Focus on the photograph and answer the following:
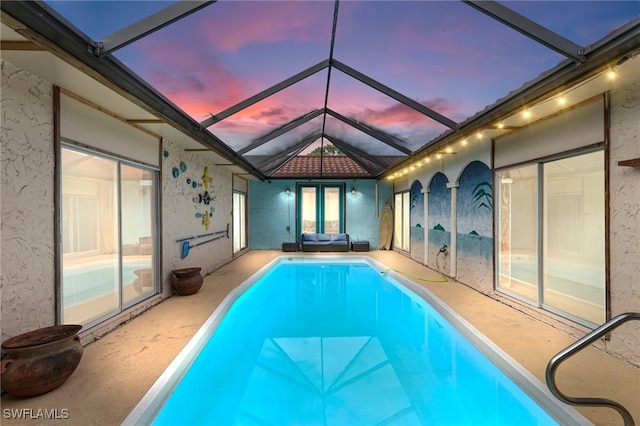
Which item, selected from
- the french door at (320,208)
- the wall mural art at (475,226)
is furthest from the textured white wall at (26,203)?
the french door at (320,208)

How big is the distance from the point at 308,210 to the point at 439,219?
6015mm

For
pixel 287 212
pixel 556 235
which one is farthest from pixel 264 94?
pixel 287 212

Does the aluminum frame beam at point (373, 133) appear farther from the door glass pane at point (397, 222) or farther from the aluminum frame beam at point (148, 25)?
the aluminum frame beam at point (148, 25)

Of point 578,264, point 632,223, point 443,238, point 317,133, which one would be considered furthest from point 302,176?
point 632,223

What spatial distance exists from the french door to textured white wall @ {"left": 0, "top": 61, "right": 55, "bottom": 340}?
9888 millimetres

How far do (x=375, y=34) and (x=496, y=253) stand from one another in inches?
161

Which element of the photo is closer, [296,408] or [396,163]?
[296,408]

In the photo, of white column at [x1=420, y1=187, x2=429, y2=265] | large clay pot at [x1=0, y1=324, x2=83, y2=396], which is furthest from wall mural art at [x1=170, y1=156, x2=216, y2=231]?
white column at [x1=420, y1=187, x2=429, y2=265]

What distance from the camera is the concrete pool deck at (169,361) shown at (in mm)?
2299

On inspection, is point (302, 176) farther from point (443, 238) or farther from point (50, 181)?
point (50, 181)

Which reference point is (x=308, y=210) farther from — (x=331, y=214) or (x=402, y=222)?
(x=402, y=222)

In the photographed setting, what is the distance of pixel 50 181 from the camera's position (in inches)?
121

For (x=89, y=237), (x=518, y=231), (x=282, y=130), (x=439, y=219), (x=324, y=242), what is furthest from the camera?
(x=324, y=242)

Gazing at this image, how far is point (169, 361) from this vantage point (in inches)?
120
